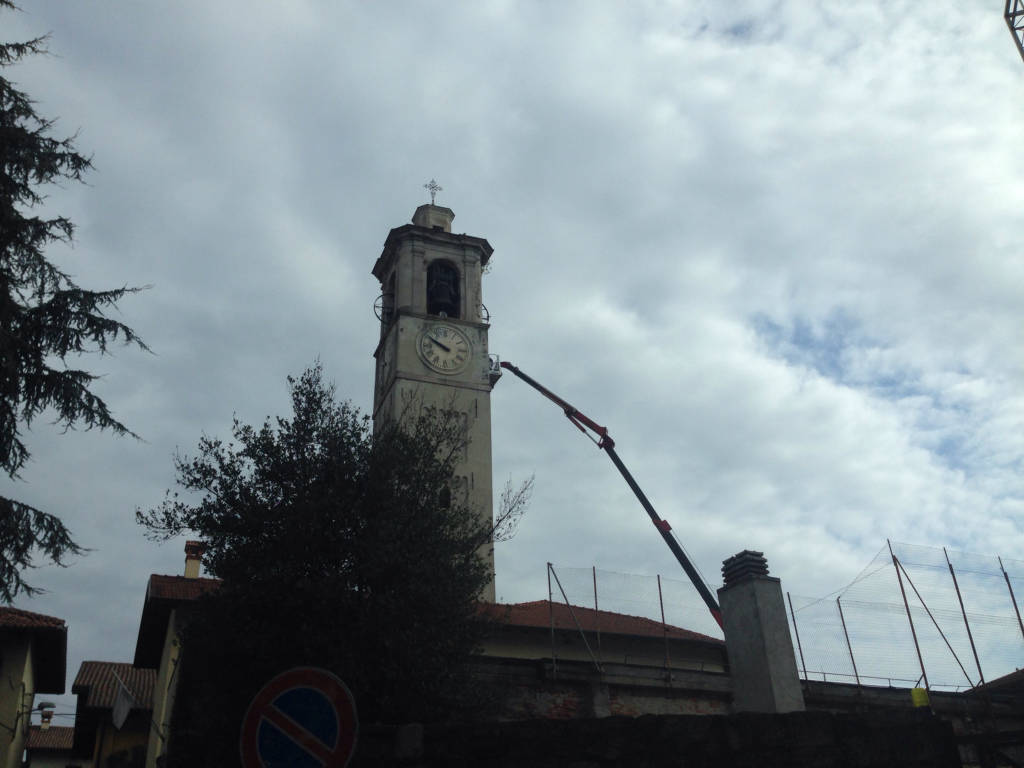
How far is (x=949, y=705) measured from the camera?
52.9 feet

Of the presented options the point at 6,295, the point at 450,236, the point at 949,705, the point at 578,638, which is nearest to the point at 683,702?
the point at 578,638

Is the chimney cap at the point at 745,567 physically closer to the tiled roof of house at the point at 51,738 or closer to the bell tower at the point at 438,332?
the bell tower at the point at 438,332

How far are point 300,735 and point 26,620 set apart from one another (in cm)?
1327

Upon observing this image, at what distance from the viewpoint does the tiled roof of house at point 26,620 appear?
14.9 metres

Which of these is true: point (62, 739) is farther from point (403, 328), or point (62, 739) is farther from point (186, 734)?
point (186, 734)

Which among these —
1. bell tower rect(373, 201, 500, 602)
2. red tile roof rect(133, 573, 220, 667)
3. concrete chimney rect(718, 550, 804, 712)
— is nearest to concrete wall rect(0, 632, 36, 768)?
red tile roof rect(133, 573, 220, 667)

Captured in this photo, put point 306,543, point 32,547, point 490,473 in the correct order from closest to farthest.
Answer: point 32,547
point 306,543
point 490,473

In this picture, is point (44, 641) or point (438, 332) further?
point (438, 332)

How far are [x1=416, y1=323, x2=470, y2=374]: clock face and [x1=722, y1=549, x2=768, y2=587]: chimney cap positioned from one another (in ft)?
47.6

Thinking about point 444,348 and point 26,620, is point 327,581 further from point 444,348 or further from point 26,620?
point 444,348

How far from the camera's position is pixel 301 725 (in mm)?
4590

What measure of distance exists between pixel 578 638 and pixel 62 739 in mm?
31791

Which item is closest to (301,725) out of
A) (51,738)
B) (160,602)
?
(160,602)

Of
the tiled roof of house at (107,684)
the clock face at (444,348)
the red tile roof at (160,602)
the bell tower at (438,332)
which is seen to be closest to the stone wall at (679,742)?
the red tile roof at (160,602)
